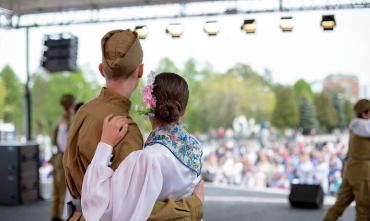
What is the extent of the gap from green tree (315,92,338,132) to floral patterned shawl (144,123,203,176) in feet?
86.0

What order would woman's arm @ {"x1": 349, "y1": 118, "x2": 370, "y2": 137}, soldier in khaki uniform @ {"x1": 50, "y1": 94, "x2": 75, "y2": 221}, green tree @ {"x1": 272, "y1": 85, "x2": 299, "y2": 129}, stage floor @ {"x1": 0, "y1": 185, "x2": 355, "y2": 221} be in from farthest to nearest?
1. green tree @ {"x1": 272, "y1": 85, "x2": 299, "y2": 129}
2. stage floor @ {"x1": 0, "y1": 185, "x2": 355, "y2": 221}
3. soldier in khaki uniform @ {"x1": 50, "y1": 94, "x2": 75, "y2": 221}
4. woman's arm @ {"x1": 349, "y1": 118, "x2": 370, "y2": 137}

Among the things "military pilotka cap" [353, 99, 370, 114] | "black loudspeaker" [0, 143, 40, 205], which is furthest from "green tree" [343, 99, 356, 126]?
"military pilotka cap" [353, 99, 370, 114]

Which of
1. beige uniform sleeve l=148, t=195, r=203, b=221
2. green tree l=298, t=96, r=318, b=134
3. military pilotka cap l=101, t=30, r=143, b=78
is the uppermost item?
military pilotka cap l=101, t=30, r=143, b=78

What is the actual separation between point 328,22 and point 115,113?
21.8 feet

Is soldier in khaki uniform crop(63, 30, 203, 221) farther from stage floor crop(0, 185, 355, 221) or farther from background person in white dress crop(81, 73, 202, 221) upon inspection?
stage floor crop(0, 185, 355, 221)

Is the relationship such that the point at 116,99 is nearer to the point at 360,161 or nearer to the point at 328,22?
the point at 360,161

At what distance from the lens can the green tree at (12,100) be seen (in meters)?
27.8

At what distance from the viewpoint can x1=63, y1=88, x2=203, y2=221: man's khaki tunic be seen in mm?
1594

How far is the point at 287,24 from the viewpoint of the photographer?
8.03 m

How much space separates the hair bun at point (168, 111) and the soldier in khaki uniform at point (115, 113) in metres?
0.09

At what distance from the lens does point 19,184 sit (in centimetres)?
769

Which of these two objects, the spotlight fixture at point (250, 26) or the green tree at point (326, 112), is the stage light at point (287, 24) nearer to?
the spotlight fixture at point (250, 26)

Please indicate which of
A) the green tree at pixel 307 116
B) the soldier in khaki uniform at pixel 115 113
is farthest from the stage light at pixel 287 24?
the green tree at pixel 307 116

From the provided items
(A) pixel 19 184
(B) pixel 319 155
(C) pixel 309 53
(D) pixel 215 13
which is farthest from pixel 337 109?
(A) pixel 19 184
